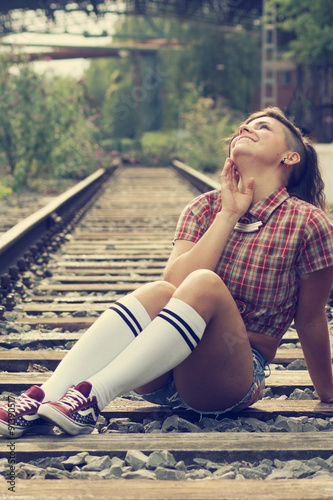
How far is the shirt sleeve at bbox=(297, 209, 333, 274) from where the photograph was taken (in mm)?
2229

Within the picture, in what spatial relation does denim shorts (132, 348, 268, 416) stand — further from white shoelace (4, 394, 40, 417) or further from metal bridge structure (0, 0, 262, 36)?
metal bridge structure (0, 0, 262, 36)

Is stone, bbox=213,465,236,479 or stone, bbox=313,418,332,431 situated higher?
stone, bbox=213,465,236,479

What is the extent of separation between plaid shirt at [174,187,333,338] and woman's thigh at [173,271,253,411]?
0.15 m

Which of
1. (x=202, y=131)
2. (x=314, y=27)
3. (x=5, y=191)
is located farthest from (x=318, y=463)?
(x=202, y=131)

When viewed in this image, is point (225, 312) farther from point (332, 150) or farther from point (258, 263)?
point (332, 150)

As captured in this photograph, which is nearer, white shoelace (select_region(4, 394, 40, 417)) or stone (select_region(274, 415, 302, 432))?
white shoelace (select_region(4, 394, 40, 417))

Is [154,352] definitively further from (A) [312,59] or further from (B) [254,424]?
(A) [312,59]

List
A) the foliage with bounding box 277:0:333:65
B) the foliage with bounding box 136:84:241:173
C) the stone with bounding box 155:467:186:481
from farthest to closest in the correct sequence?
the foliage with bounding box 136:84:241:173, the foliage with bounding box 277:0:333:65, the stone with bounding box 155:467:186:481

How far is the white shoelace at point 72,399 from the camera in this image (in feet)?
6.79

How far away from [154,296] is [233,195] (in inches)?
17.8

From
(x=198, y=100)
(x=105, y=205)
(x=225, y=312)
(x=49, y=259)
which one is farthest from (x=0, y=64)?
(x=225, y=312)

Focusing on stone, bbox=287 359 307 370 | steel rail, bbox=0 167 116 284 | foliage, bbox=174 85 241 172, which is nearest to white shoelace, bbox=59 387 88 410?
stone, bbox=287 359 307 370

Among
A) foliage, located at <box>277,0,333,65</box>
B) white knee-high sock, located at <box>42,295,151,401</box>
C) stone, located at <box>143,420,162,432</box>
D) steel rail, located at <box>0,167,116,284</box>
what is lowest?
steel rail, located at <box>0,167,116,284</box>

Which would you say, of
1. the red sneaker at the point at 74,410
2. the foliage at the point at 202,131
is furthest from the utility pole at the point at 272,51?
the red sneaker at the point at 74,410
